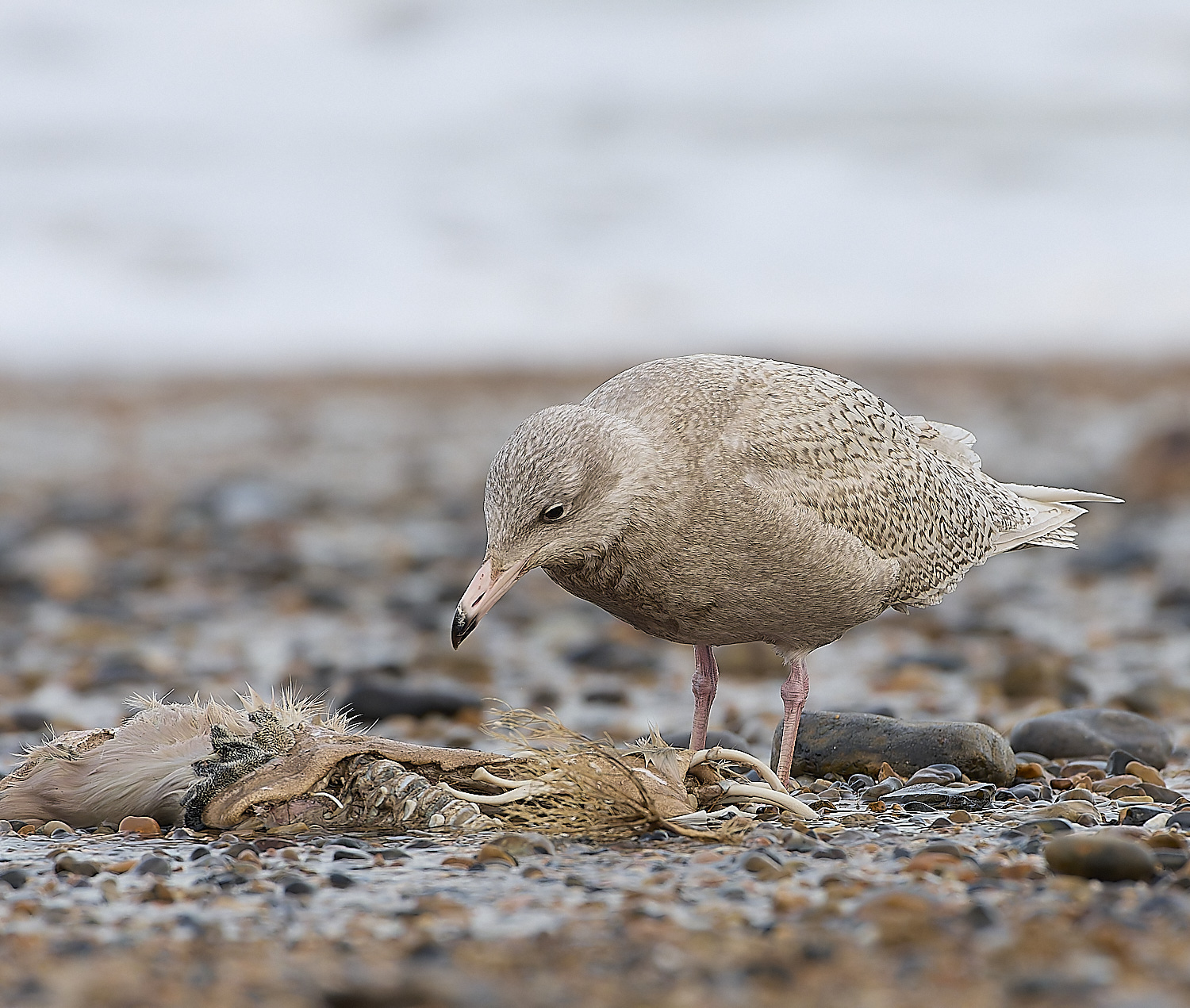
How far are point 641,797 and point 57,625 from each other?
20.7 feet

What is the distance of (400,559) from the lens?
12.4 meters

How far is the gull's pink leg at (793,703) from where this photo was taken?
19.1ft

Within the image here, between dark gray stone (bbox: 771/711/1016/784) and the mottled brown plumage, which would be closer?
the mottled brown plumage

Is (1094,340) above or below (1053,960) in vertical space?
above

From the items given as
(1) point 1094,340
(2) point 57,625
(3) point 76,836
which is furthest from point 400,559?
(1) point 1094,340

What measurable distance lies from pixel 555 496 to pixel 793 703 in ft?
4.80

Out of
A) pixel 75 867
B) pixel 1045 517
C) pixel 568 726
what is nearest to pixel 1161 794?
pixel 1045 517

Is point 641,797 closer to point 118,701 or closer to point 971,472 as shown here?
point 971,472

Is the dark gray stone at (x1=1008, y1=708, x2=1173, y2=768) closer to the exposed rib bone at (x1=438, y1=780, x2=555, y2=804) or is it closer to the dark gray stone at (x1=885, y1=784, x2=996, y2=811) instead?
the dark gray stone at (x1=885, y1=784, x2=996, y2=811)

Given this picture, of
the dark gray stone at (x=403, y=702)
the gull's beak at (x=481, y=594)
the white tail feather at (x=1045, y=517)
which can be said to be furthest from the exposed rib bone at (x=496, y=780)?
the white tail feather at (x=1045, y=517)

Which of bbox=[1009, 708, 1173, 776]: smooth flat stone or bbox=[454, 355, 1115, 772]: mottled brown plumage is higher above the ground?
bbox=[454, 355, 1115, 772]: mottled brown plumage

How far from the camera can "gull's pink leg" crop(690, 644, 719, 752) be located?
6.05m

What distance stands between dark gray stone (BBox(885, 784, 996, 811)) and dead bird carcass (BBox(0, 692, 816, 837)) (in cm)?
54

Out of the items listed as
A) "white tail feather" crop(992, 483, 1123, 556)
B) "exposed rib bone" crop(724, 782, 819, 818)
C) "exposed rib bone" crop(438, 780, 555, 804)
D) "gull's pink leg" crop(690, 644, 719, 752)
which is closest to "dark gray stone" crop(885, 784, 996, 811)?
"exposed rib bone" crop(724, 782, 819, 818)
